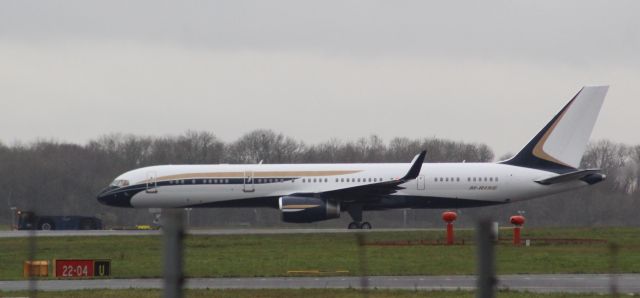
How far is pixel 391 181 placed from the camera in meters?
49.9

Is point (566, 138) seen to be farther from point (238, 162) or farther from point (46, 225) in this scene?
point (238, 162)

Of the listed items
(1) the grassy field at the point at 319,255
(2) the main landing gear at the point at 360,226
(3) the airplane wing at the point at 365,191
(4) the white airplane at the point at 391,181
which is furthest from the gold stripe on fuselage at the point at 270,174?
(1) the grassy field at the point at 319,255

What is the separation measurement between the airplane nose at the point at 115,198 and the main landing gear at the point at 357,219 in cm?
1000

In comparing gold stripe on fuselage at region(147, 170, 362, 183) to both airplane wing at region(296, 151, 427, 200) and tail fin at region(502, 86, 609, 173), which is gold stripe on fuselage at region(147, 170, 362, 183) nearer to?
airplane wing at region(296, 151, 427, 200)

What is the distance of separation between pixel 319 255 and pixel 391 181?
1755 centimetres

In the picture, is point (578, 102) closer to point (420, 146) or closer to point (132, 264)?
point (132, 264)

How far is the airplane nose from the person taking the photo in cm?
5322

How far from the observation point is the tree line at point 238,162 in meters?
72.2

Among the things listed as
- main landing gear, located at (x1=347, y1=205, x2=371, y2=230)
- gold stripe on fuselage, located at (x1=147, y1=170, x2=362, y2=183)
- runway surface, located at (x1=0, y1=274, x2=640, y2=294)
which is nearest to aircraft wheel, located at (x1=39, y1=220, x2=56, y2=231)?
gold stripe on fuselage, located at (x1=147, y1=170, x2=362, y2=183)

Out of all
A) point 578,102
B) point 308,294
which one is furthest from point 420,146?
point 308,294

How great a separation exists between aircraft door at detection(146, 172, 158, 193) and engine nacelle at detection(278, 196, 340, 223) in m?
5.92

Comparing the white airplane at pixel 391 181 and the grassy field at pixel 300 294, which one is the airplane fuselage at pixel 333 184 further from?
the grassy field at pixel 300 294

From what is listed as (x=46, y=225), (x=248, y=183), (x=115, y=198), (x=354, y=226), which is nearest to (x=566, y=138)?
A: (x=354, y=226)

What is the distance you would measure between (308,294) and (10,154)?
67603 mm
